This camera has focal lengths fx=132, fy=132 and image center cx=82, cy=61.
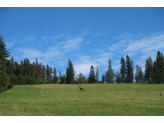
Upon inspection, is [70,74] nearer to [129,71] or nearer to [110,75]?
[110,75]

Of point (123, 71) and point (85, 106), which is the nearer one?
point (85, 106)

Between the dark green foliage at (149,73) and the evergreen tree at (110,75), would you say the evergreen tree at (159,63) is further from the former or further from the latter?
the evergreen tree at (110,75)

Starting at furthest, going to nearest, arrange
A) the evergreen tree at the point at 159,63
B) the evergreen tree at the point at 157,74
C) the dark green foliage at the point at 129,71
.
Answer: the dark green foliage at the point at 129,71 < the evergreen tree at the point at 157,74 < the evergreen tree at the point at 159,63

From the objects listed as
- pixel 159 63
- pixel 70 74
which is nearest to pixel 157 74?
pixel 159 63

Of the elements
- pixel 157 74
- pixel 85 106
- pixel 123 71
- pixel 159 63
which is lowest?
pixel 85 106

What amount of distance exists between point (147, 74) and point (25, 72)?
86.7m

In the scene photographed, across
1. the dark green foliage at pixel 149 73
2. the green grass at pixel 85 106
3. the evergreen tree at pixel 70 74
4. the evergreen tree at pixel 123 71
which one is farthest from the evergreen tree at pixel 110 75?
the green grass at pixel 85 106

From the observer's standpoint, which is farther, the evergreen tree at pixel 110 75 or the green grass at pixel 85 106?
the evergreen tree at pixel 110 75

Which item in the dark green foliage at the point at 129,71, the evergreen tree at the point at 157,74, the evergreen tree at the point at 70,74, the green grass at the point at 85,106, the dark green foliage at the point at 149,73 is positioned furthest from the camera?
the evergreen tree at the point at 70,74
